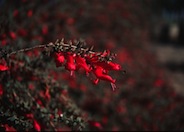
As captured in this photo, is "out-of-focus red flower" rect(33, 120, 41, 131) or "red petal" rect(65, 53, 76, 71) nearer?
"red petal" rect(65, 53, 76, 71)

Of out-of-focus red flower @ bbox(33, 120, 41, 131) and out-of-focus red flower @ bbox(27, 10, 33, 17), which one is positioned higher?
out-of-focus red flower @ bbox(27, 10, 33, 17)

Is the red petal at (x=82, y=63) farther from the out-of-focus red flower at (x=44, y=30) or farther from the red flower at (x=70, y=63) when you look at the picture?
the out-of-focus red flower at (x=44, y=30)

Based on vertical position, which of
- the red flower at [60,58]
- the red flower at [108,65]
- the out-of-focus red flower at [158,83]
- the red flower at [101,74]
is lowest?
the out-of-focus red flower at [158,83]

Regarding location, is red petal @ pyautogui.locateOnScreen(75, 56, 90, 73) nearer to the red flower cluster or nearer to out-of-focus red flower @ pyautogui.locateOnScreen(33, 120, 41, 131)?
the red flower cluster

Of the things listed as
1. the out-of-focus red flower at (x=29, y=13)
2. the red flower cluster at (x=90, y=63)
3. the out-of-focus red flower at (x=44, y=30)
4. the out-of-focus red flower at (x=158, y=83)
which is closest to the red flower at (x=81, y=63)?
the red flower cluster at (x=90, y=63)

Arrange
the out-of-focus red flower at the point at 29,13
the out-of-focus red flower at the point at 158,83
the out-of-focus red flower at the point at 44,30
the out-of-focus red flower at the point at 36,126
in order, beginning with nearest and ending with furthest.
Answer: the out-of-focus red flower at the point at 36,126
the out-of-focus red flower at the point at 29,13
the out-of-focus red flower at the point at 44,30
the out-of-focus red flower at the point at 158,83

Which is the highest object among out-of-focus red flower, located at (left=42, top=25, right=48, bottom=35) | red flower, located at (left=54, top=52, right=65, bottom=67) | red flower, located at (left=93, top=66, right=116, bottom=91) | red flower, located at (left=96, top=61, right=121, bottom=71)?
red flower, located at (left=54, top=52, right=65, bottom=67)

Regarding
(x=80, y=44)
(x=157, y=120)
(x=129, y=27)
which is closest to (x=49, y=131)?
(x=80, y=44)

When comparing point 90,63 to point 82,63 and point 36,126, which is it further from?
point 36,126

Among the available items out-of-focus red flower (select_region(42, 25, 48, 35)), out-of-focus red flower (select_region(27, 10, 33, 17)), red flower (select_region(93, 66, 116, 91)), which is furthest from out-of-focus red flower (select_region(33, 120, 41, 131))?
out-of-focus red flower (select_region(42, 25, 48, 35))

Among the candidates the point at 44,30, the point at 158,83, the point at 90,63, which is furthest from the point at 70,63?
the point at 158,83

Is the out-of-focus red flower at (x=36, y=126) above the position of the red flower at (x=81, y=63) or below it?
below

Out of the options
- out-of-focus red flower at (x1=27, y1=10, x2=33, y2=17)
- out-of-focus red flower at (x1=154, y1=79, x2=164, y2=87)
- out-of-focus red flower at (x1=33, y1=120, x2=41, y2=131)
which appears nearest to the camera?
out-of-focus red flower at (x1=33, y1=120, x2=41, y2=131)
